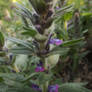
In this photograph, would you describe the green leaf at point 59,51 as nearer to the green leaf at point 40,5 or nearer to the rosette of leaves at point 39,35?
the rosette of leaves at point 39,35

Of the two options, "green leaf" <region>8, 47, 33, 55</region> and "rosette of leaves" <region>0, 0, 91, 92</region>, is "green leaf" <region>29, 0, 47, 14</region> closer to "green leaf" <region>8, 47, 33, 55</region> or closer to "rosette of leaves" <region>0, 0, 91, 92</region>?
"rosette of leaves" <region>0, 0, 91, 92</region>

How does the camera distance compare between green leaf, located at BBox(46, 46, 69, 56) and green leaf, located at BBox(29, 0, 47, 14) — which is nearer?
green leaf, located at BBox(29, 0, 47, 14)

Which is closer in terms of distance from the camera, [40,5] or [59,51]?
[40,5]

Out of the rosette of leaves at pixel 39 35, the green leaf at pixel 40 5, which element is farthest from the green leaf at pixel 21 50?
the green leaf at pixel 40 5

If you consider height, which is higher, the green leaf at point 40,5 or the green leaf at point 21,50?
the green leaf at point 40,5

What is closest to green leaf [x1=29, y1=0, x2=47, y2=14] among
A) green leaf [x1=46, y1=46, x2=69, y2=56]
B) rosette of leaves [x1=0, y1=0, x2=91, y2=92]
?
rosette of leaves [x1=0, y1=0, x2=91, y2=92]

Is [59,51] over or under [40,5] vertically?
under

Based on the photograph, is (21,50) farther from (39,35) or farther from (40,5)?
(40,5)

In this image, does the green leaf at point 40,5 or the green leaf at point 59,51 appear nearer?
the green leaf at point 40,5

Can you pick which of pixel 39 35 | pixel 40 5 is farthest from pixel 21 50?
pixel 40 5

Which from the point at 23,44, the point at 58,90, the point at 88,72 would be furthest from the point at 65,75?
the point at 23,44

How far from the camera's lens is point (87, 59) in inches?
60.6

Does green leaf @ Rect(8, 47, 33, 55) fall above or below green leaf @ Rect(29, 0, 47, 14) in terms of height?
below

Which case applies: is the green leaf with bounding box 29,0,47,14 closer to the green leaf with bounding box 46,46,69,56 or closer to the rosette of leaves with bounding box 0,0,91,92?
the rosette of leaves with bounding box 0,0,91,92
